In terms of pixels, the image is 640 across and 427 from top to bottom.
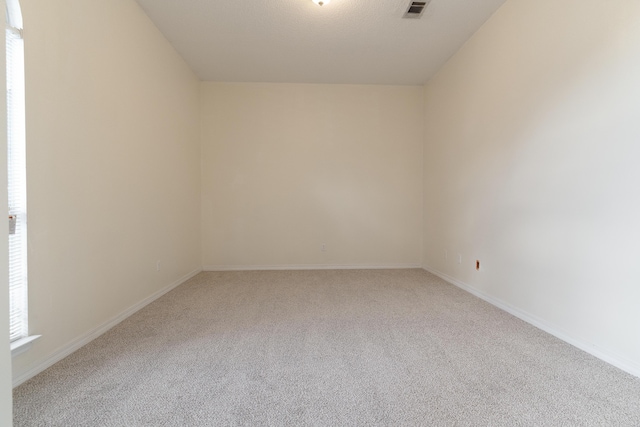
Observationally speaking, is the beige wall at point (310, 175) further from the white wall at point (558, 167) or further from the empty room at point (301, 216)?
the white wall at point (558, 167)

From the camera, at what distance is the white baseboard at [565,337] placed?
192cm

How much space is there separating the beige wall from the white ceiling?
370 millimetres

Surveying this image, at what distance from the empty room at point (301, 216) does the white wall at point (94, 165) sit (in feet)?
0.06

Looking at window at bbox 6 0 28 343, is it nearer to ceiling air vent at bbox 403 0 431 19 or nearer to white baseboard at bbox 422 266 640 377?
ceiling air vent at bbox 403 0 431 19

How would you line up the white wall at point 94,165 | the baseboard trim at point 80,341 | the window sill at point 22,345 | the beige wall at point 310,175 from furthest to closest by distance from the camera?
the beige wall at point 310,175 < the white wall at point 94,165 < the baseboard trim at point 80,341 < the window sill at point 22,345

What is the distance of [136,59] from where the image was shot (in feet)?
10.3

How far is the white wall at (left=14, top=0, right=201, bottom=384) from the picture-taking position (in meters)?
1.95

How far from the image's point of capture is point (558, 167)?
2.47 m

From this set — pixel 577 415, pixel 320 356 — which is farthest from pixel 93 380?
pixel 577 415

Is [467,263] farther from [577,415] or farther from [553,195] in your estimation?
[577,415]

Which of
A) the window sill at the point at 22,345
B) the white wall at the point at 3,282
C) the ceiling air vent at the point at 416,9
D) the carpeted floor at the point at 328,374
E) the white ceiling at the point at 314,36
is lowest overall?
the carpeted floor at the point at 328,374

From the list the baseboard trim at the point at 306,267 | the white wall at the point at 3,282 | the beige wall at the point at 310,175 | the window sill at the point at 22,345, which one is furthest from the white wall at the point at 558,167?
the window sill at the point at 22,345

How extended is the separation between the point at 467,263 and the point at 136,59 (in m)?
4.08

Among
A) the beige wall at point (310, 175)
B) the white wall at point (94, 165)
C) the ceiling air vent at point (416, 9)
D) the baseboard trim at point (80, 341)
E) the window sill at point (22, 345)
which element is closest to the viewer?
the window sill at point (22, 345)
